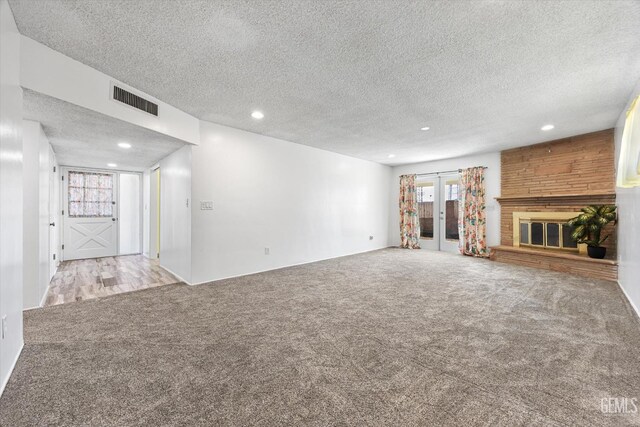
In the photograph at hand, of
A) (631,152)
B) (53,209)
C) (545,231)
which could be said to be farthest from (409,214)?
(53,209)

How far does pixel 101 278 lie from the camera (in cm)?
426

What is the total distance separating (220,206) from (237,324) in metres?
2.19

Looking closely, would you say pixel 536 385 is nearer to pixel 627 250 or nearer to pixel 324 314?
pixel 324 314

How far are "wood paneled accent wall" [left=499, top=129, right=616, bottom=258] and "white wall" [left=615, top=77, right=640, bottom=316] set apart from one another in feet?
1.72

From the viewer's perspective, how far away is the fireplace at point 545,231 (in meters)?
4.93

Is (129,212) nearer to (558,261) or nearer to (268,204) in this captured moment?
(268,204)

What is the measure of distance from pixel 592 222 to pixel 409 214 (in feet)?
12.0

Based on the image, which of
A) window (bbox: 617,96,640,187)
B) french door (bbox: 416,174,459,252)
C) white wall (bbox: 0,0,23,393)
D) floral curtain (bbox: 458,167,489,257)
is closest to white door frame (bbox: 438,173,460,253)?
french door (bbox: 416,174,459,252)

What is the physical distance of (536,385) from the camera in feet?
5.37

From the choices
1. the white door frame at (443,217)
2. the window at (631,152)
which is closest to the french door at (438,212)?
the white door frame at (443,217)

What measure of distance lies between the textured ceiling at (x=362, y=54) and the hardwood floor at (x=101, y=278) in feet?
8.87

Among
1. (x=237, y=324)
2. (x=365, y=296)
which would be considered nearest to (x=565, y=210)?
(x=365, y=296)

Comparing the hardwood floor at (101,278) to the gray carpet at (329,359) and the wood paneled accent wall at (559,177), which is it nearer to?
the gray carpet at (329,359)

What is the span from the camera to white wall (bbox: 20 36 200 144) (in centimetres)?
211
